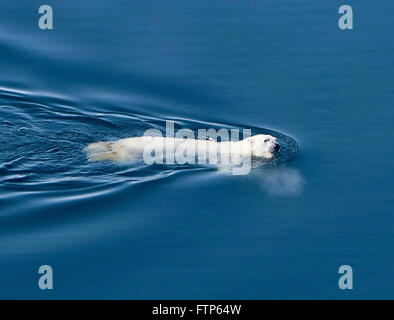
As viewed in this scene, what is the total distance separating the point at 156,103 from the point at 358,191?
494 cm

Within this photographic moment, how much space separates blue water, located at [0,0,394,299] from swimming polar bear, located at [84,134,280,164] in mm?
348

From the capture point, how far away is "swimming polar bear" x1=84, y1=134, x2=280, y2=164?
16297 mm

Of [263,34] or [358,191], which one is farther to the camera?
[263,34]

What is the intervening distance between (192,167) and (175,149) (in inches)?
25.6

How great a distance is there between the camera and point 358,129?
17.0 metres

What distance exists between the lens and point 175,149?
16.5m

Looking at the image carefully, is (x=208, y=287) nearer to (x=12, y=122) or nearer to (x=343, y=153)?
(x=343, y=153)

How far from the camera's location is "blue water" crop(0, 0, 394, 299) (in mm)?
13164

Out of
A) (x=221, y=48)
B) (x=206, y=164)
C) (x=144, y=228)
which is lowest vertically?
(x=144, y=228)

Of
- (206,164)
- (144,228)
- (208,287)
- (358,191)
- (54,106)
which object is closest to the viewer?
(208,287)

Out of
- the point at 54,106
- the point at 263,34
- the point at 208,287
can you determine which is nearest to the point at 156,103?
the point at 54,106

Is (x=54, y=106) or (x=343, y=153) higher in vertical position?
(x=54, y=106)

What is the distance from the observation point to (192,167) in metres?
16.0

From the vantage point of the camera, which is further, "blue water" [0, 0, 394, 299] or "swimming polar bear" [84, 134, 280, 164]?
"swimming polar bear" [84, 134, 280, 164]
